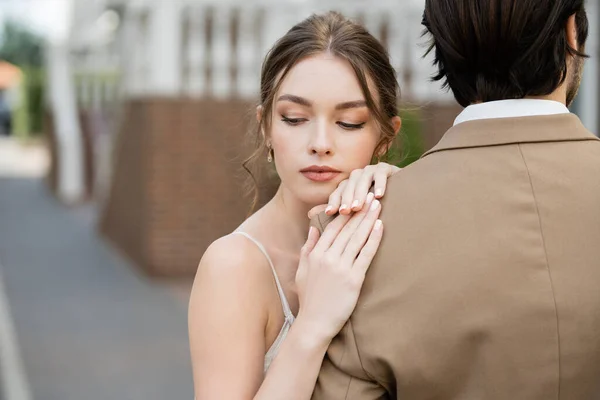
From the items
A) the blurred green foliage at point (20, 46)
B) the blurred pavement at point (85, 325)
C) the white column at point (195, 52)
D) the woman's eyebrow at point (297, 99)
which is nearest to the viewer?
the woman's eyebrow at point (297, 99)

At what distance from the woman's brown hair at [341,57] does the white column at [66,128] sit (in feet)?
60.1

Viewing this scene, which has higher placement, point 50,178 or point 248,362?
point 248,362

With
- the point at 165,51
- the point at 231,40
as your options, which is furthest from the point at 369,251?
the point at 231,40

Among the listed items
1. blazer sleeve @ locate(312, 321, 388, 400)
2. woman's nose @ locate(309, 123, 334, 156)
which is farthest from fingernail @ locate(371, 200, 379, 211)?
woman's nose @ locate(309, 123, 334, 156)

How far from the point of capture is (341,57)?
2412mm

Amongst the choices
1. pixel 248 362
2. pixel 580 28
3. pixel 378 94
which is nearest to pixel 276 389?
pixel 248 362

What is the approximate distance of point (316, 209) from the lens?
2.20 metres

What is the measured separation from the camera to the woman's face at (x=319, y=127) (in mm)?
2344

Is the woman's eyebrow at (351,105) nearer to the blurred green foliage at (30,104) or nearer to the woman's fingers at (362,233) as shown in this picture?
the woman's fingers at (362,233)

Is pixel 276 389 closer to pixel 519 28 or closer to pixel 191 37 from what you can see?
pixel 519 28

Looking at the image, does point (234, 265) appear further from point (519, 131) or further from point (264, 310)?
point (519, 131)

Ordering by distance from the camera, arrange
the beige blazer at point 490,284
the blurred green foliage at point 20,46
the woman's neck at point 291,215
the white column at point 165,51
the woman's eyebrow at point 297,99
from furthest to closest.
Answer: the blurred green foliage at point 20,46
the white column at point 165,51
the woman's neck at point 291,215
the woman's eyebrow at point 297,99
the beige blazer at point 490,284

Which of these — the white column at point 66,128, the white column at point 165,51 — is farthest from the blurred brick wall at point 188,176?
the white column at point 66,128

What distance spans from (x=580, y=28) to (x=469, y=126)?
29 centimetres
